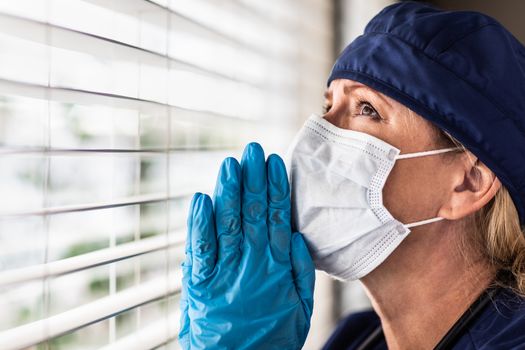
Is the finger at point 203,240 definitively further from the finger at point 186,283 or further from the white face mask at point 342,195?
the white face mask at point 342,195

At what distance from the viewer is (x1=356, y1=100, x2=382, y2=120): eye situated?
3.54 ft

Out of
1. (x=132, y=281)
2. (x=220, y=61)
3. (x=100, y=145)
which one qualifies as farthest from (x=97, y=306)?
(x=220, y=61)

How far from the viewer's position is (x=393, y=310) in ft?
3.98

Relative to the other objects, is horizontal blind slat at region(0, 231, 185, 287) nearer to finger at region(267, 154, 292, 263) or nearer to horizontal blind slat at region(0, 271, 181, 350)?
horizontal blind slat at region(0, 271, 181, 350)

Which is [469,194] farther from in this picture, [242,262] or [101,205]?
[101,205]

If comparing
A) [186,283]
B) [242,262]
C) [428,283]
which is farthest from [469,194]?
[186,283]

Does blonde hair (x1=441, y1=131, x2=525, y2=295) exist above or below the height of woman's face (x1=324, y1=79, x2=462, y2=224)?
below

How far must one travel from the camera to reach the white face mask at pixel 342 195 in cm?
101

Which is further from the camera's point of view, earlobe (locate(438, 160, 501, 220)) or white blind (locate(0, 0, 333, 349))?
earlobe (locate(438, 160, 501, 220))

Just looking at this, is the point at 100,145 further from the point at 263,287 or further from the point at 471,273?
the point at 471,273

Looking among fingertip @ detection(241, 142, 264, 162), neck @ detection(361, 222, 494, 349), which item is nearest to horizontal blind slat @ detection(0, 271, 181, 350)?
fingertip @ detection(241, 142, 264, 162)

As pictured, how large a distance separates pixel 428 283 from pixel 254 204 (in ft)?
1.72

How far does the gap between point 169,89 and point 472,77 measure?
652mm

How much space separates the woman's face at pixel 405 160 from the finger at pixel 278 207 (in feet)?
0.75
